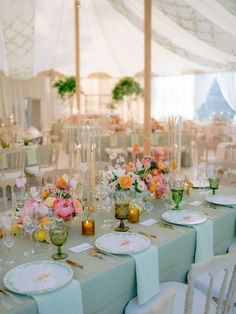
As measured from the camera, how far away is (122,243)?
204cm

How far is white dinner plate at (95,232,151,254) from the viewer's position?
6.38 feet

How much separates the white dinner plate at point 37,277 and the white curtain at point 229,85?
5.22m

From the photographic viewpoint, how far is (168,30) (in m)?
5.36

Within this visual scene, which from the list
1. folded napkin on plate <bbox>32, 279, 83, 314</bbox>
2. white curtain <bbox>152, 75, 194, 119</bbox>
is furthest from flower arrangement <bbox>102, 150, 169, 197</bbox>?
white curtain <bbox>152, 75, 194, 119</bbox>

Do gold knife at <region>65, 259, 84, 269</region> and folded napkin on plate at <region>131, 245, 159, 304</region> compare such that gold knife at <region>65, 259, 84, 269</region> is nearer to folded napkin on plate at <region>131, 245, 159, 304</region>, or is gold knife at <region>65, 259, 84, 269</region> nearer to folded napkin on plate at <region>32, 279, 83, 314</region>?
folded napkin on plate at <region>32, 279, 83, 314</region>

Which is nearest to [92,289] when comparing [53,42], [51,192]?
[51,192]

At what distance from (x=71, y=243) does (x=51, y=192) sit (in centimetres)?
39

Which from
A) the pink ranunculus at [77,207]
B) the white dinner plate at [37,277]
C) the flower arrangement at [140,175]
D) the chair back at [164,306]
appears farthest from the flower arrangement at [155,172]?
the chair back at [164,306]

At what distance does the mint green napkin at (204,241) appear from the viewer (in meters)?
2.32

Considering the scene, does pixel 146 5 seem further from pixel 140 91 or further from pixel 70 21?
pixel 140 91

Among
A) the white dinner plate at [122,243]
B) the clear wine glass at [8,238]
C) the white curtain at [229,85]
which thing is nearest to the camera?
the clear wine glass at [8,238]

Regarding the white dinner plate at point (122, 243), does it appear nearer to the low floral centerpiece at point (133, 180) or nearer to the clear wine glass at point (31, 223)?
the low floral centerpiece at point (133, 180)

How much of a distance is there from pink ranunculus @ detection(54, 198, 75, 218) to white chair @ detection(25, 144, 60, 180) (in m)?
3.48

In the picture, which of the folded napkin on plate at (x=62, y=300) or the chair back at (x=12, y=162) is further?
the chair back at (x=12, y=162)
